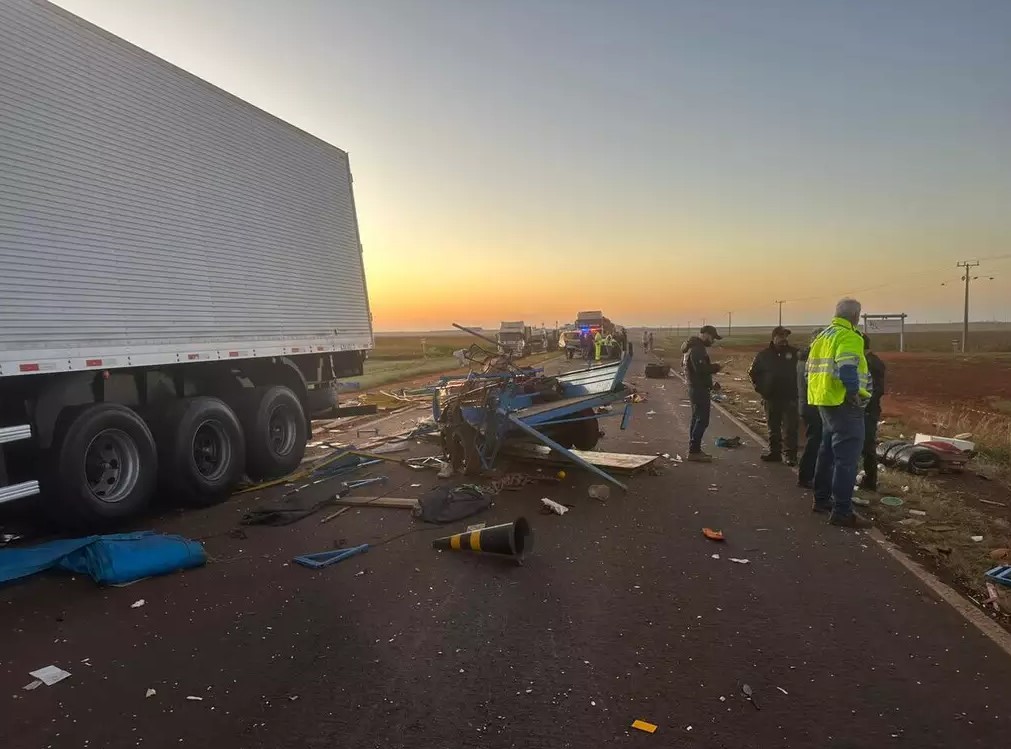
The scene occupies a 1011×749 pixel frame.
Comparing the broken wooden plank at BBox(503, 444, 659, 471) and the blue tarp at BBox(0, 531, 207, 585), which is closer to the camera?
the blue tarp at BBox(0, 531, 207, 585)

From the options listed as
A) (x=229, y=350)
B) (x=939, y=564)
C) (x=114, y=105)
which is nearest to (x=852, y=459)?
(x=939, y=564)

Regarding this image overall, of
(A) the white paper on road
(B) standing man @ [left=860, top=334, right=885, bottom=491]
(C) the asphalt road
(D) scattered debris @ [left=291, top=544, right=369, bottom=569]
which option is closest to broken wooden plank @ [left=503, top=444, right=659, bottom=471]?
(C) the asphalt road

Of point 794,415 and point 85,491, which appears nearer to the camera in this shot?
point 85,491

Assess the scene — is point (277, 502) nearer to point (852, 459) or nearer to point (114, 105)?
point (114, 105)

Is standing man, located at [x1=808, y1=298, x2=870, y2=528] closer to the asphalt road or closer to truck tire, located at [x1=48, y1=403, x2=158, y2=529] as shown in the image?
the asphalt road

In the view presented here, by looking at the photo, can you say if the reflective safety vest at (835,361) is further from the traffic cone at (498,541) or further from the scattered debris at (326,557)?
the scattered debris at (326,557)

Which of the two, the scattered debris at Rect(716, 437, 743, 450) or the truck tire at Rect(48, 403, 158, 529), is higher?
the truck tire at Rect(48, 403, 158, 529)

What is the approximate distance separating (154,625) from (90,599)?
0.88 meters

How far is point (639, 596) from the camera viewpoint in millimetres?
4695

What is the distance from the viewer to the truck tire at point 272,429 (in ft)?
28.3

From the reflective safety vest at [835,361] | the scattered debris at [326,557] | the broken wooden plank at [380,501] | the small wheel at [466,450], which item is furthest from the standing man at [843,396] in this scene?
the scattered debris at [326,557]

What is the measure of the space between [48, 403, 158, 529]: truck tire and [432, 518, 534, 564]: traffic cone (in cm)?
325

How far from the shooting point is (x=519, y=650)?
3934mm

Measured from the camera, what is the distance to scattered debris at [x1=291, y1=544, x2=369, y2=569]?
5477mm
